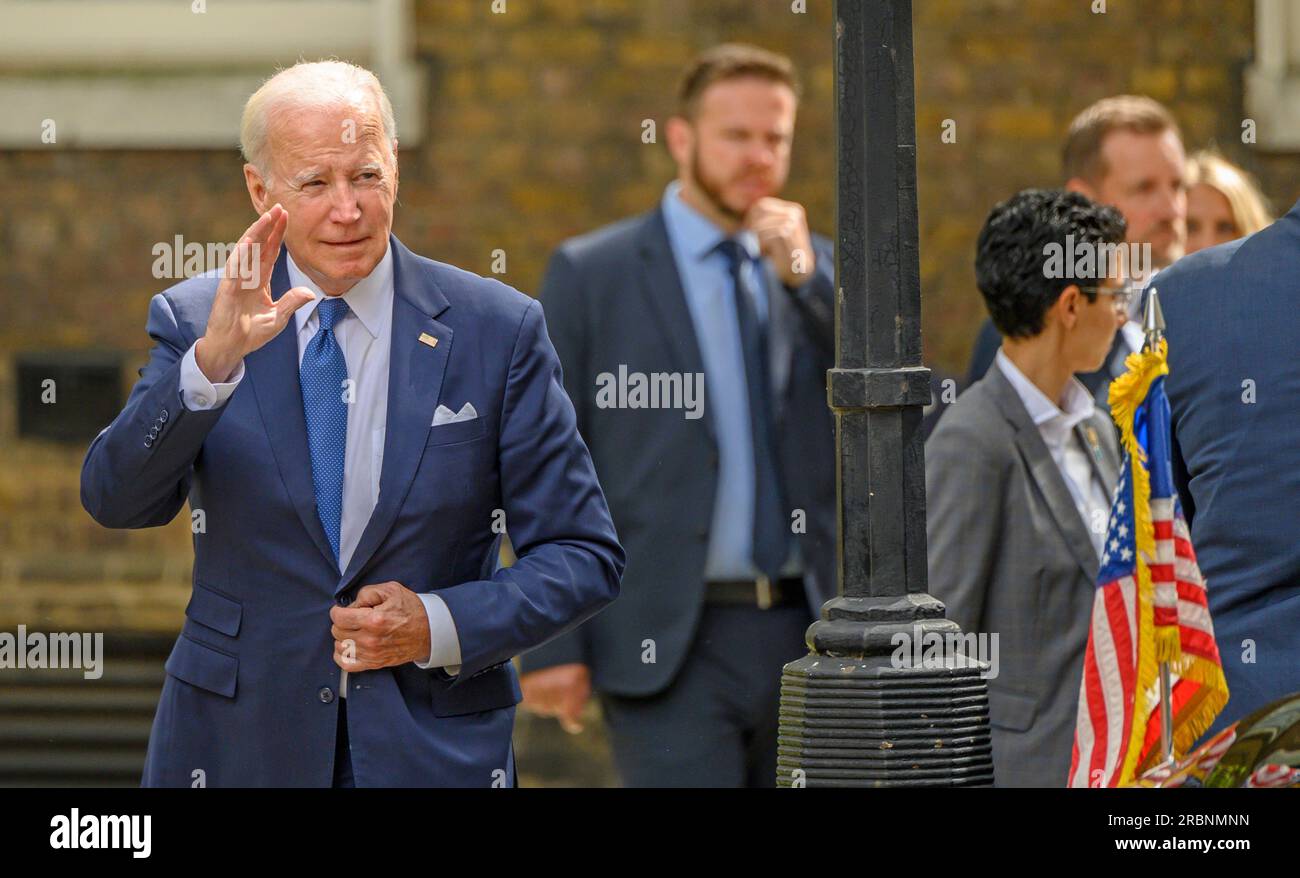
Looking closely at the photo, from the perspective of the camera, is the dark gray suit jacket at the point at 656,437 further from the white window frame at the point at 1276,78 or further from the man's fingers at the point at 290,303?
the white window frame at the point at 1276,78

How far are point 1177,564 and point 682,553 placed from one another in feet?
6.64

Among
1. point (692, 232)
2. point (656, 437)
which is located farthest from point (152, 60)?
point (656, 437)

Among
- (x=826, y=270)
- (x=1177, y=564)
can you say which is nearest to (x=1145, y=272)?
(x=826, y=270)

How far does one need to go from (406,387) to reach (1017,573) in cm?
188

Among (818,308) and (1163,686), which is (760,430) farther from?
(1163,686)

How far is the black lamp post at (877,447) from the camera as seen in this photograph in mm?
4578

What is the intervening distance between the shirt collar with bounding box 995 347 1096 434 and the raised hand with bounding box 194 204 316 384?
226 centimetres

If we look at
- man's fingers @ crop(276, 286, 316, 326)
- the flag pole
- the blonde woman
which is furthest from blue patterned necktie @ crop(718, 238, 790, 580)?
man's fingers @ crop(276, 286, 316, 326)

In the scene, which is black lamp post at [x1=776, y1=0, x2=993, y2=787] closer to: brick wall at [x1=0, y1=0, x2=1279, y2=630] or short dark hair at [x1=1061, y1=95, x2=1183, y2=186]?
short dark hair at [x1=1061, y1=95, x2=1183, y2=186]

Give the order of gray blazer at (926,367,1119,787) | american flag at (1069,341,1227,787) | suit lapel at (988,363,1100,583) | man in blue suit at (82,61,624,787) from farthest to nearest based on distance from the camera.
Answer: suit lapel at (988,363,1100,583) < gray blazer at (926,367,1119,787) < american flag at (1069,341,1227,787) < man in blue suit at (82,61,624,787)

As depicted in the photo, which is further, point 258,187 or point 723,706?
point 723,706

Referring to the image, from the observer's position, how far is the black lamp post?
4.58 metres

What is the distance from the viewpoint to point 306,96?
4.46m

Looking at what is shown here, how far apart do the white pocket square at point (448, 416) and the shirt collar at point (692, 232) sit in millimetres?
2651
